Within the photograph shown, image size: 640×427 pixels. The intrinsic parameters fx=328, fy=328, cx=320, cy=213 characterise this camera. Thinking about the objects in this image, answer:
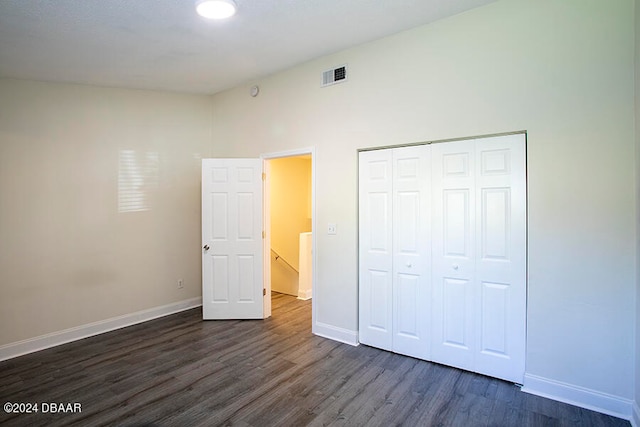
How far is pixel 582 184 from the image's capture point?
2.31 meters

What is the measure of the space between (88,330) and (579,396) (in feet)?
15.5

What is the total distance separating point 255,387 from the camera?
104 inches

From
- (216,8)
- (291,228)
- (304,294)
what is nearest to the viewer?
→ (216,8)

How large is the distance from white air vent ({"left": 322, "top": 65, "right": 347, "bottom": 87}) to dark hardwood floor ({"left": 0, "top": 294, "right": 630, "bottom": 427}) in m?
2.79

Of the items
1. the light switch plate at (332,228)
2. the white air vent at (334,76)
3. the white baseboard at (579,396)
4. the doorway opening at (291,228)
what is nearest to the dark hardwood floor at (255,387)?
the white baseboard at (579,396)

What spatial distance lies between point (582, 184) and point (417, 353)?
6.37 feet

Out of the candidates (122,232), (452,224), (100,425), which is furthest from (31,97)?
(452,224)

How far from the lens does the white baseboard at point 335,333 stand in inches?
135

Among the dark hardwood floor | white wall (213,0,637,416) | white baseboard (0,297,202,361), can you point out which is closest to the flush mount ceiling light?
white wall (213,0,637,416)

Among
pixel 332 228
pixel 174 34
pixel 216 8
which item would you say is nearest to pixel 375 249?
pixel 332 228

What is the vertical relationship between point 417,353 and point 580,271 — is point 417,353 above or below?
below

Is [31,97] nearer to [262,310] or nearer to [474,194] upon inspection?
[262,310]

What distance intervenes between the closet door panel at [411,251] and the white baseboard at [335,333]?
1.47 feet

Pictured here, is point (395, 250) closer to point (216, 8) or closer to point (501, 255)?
point (501, 255)
